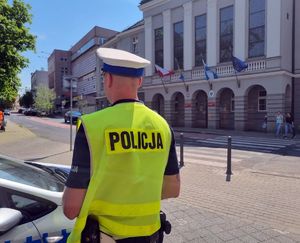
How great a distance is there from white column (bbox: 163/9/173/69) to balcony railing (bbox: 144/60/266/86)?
1530mm

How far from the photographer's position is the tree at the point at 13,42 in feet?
50.7

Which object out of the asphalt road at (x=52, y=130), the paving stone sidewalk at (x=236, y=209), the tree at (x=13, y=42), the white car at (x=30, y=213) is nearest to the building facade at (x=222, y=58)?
the asphalt road at (x=52, y=130)

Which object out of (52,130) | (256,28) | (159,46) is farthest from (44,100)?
(256,28)

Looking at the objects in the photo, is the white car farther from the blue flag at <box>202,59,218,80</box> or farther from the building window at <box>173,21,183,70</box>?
the building window at <box>173,21,183,70</box>

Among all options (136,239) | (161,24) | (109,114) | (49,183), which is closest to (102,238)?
(136,239)

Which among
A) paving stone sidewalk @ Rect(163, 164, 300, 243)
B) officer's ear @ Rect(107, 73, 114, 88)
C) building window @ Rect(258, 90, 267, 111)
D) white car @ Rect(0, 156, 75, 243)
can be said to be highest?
building window @ Rect(258, 90, 267, 111)

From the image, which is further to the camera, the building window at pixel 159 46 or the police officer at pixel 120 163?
the building window at pixel 159 46

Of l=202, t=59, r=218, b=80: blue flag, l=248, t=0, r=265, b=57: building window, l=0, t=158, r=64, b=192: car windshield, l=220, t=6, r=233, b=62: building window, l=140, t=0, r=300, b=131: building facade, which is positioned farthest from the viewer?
l=220, t=6, r=233, b=62: building window

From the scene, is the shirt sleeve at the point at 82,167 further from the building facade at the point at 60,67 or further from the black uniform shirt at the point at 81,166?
the building facade at the point at 60,67

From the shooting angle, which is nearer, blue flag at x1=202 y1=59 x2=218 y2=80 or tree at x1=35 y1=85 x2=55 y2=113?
blue flag at x1=202 y1=59 x2=218 y2=80

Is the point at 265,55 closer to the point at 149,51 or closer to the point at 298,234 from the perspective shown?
the point at 149,51

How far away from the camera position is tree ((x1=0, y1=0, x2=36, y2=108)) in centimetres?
1545

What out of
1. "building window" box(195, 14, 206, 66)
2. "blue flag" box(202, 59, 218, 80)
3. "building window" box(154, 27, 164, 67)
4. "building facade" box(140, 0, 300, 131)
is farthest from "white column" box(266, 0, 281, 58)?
"building window" box(154, 27, 164, 67)

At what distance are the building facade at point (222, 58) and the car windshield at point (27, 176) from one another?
72.6 feet
